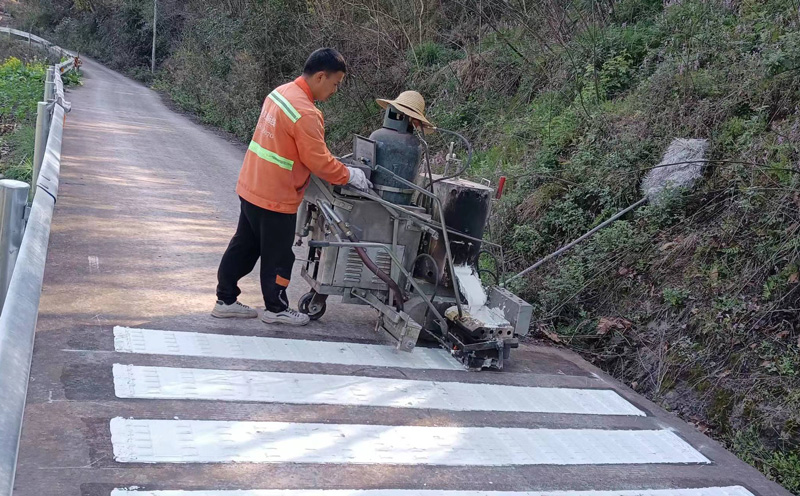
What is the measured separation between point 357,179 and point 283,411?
189 cm

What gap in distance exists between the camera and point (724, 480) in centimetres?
477

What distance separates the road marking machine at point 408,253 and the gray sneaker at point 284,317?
0.20 metres

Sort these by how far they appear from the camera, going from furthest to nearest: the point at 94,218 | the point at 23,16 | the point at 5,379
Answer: the point at 23,16, the point at 94,218, the point at 5,379

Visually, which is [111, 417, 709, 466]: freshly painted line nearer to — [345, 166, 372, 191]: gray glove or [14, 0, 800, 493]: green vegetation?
[14, 0, 800, 493]: green vegetation

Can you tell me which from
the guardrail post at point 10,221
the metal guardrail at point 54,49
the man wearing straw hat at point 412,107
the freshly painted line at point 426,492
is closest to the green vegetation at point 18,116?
the metal guardrail at point 54,49

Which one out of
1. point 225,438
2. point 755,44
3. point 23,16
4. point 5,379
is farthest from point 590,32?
point 23,16

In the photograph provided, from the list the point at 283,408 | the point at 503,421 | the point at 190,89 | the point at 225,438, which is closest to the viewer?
the point at 225,438

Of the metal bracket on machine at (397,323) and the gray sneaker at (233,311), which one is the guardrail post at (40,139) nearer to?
the gray sneaker at (233,311)

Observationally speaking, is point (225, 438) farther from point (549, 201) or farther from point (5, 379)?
point (549, 201)

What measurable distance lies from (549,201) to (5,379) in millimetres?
7795

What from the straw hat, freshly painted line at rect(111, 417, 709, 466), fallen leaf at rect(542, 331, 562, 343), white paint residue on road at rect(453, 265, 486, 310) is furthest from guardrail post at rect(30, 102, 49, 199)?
fallen leaf at rect(542, 331, 562, 343)

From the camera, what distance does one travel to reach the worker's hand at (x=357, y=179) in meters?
5.72

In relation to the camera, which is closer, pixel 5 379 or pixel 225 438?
pixel 5 379

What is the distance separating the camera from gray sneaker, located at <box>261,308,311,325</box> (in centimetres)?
601
